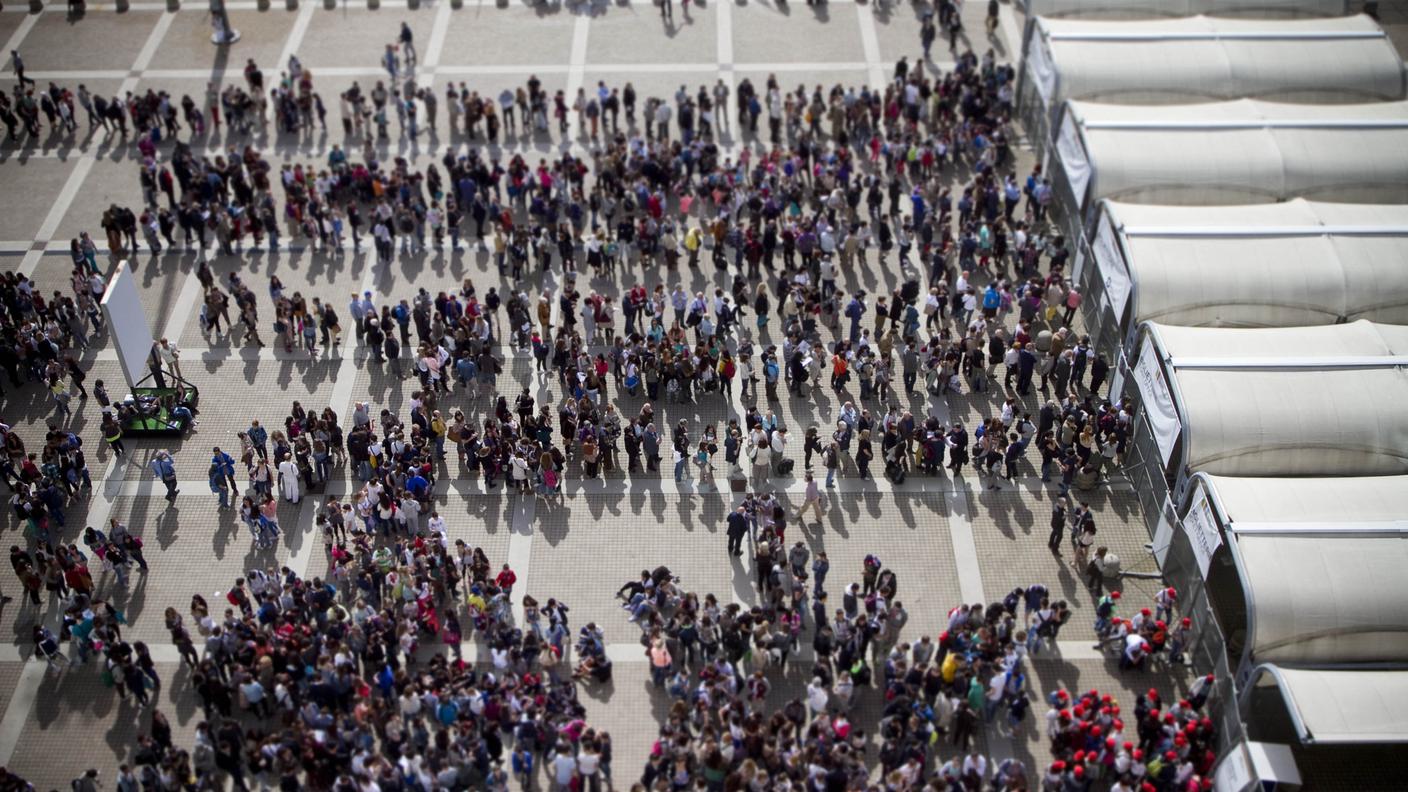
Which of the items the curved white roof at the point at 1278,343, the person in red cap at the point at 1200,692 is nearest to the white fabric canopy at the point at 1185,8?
the curved white roof at the point at 1278,343

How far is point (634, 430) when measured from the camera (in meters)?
27.6

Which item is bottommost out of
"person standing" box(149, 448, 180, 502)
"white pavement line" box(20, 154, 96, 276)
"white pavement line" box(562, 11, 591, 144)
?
"person standing" box(149, 448, 180, 502)

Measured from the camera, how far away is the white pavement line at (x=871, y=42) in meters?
41.8

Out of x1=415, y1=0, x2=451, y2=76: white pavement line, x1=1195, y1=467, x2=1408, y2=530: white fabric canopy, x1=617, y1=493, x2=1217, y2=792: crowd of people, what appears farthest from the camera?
x1=415, y1=0, x2=451, y2=76: white pavement line

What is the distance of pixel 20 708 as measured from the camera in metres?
23.4

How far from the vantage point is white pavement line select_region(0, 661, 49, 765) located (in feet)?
75.0

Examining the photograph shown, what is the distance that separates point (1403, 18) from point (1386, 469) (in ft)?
92.8

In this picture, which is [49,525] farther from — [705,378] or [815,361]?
[815,361]

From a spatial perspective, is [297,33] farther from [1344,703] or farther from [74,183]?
[1344,703]

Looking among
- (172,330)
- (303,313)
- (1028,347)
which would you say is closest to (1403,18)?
(1028,347)

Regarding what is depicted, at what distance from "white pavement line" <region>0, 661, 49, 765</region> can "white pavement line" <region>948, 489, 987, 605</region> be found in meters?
17.5

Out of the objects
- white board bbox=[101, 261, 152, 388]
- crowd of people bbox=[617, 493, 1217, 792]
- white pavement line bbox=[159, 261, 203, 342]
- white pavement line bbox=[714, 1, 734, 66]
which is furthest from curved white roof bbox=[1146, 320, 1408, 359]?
white pavement line bbox=[159, 261, 203, 342]

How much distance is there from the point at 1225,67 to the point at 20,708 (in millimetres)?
31986

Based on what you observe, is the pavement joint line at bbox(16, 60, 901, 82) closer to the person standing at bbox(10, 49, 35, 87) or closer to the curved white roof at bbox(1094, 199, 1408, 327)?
the person standing at bbox(10, 49, 35, 87)
